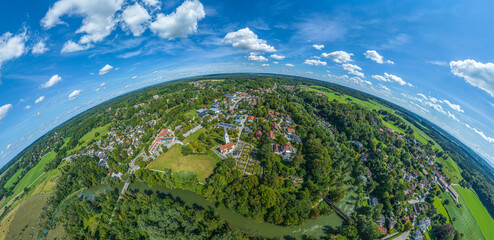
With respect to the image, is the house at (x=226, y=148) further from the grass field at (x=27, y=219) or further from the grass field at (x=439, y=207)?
the grass field at (x=439, y=207)

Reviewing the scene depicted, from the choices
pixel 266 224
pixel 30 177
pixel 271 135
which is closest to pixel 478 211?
pixel 271 135

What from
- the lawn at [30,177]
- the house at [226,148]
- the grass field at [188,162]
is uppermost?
the house at [226,148]

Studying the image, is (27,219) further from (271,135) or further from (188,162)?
(271,135)

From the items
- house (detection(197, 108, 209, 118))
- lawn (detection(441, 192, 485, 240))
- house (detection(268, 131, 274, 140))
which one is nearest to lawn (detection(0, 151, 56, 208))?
house (detection(197, 108, 209, 118))

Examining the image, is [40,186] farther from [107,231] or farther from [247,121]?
[247,121]

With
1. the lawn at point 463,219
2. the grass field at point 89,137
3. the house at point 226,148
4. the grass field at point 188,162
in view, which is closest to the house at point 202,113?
the grass field at point 188,162

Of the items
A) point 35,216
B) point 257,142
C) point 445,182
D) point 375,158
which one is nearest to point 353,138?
point 375,158
